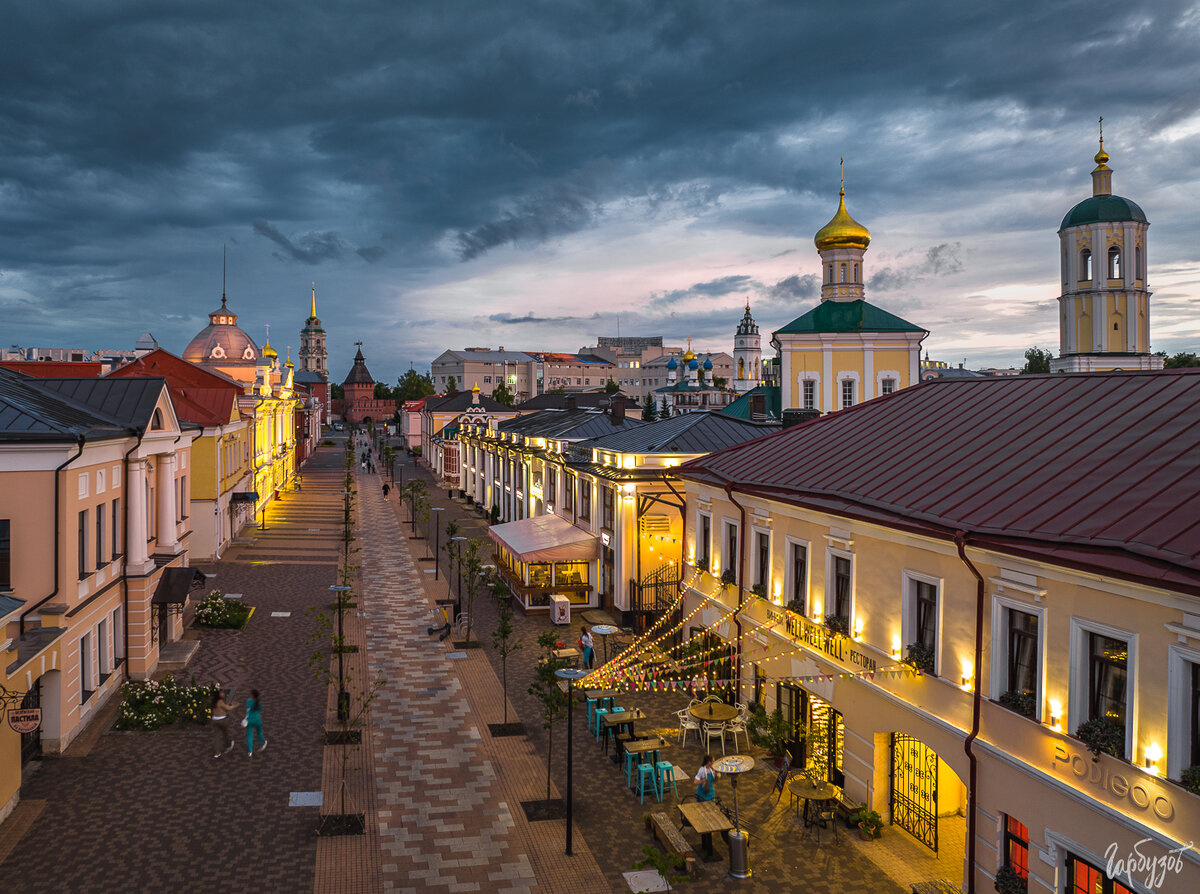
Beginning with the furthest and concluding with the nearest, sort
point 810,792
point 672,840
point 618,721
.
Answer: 1. point 618,721
2. point 810,792
3. point 672,840

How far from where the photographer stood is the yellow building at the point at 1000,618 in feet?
34.7

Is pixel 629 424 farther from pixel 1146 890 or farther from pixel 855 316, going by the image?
pixel 1146 890

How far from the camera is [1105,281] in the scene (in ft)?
214

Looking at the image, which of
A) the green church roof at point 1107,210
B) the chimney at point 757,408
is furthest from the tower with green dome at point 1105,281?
the chimney at point 757,408

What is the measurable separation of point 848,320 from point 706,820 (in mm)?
43679

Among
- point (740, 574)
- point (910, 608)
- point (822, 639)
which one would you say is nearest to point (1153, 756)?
point (910, 608)

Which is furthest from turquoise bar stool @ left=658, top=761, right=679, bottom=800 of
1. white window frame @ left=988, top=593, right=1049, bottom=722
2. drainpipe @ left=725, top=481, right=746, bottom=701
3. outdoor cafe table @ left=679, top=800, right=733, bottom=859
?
white window frame @ left=988, top=593, right=1049, bottom=722

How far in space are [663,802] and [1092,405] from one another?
10.7 m

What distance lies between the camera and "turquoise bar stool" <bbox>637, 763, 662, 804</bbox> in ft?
56.9

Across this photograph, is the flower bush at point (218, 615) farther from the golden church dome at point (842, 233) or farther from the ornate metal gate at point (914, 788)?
the golden church dome at point (842, 233)

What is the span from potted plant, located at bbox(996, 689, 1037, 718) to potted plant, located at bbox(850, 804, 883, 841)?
3.96 m

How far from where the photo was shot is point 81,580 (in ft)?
65.8

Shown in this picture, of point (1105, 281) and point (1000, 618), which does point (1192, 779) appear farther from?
point (1105, 281)

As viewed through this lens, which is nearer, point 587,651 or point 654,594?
point 587,651
